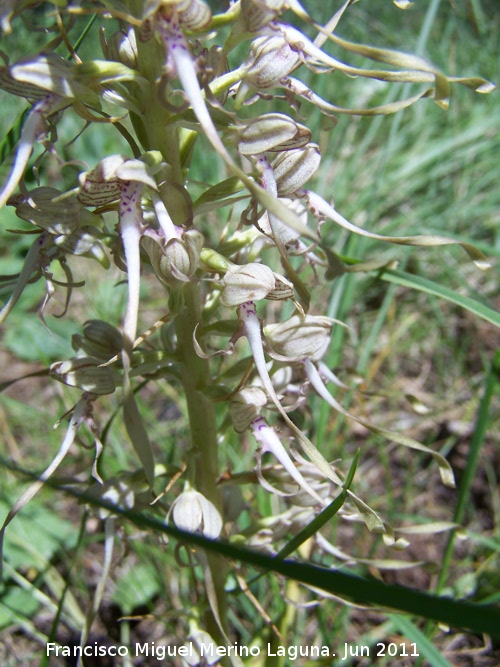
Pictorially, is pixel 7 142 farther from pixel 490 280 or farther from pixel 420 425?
pixel 490 280

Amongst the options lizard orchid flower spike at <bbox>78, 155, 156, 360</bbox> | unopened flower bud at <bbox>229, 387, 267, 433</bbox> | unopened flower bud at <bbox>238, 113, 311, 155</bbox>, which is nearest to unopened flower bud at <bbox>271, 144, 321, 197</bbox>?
unopened flower bud at <bbox>238, 113, 311, 155</bbox>

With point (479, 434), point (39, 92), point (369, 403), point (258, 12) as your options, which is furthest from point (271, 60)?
point (369, 403)

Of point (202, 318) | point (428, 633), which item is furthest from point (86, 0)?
point (428, 633)

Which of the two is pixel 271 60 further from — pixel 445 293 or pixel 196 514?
pixel 196 514

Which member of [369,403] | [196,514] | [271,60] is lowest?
[369,403]

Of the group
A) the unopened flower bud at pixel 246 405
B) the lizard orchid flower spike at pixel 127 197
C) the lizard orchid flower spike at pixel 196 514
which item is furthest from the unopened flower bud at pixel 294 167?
the lizard orchid flower spike at pixel 196 514

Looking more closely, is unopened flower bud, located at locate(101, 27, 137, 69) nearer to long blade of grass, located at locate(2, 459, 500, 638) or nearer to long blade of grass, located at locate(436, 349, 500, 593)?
long blade of grass, located at locate(2, 459, 500, 638)
